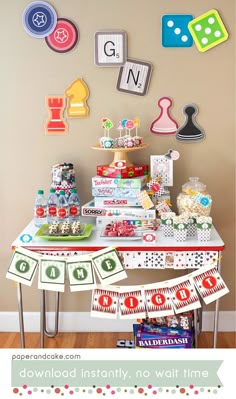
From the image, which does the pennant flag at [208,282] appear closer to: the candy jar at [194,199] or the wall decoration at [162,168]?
the candy jar at [194,199]

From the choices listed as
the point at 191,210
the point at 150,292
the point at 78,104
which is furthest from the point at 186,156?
the point at 150,292

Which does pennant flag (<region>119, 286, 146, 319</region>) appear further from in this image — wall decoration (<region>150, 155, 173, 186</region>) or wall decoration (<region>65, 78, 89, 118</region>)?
wall decoration (<region>65, 78, 89, 118</region>)

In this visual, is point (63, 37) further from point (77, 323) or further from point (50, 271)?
point (77, 323)

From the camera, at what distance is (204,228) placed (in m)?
2.72

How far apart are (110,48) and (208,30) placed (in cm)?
53

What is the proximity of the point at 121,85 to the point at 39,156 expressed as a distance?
1.97 feet

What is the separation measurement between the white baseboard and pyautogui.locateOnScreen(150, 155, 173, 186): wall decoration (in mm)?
871

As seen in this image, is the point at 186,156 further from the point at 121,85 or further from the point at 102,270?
the point at 102,270

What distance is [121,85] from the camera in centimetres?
314

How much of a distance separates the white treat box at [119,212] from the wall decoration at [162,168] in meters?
0.23

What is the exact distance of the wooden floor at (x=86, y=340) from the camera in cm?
325

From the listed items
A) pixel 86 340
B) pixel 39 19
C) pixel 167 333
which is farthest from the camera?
pixel 86 340

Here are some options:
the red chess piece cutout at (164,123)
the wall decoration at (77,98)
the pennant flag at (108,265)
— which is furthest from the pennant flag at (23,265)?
the red chess piece cutout at (164,123)

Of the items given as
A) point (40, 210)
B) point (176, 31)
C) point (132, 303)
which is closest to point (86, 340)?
point (132, 303)
